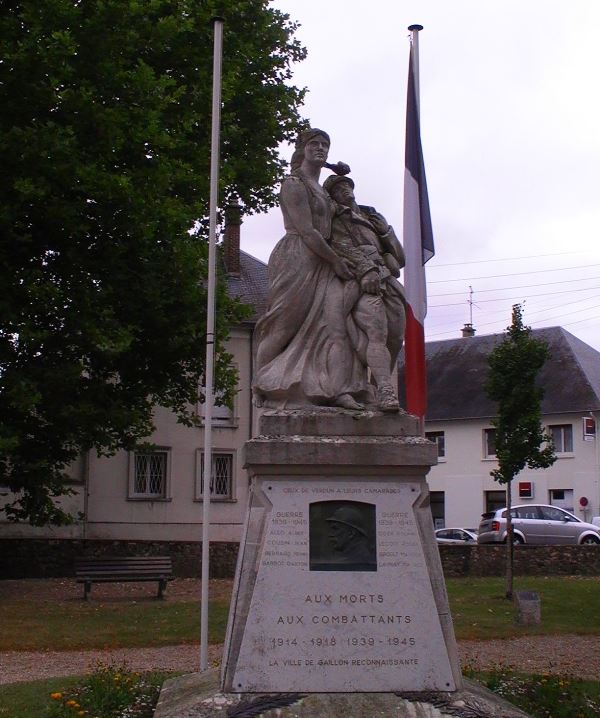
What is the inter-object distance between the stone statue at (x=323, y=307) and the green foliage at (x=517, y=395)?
42.0 feet

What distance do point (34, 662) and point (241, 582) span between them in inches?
292

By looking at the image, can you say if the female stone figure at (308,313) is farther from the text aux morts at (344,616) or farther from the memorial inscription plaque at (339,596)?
the text aux morts at (344,616)

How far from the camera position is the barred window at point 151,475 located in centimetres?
3259

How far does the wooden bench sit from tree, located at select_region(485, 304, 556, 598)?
22.5ft

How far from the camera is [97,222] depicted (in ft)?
57.0

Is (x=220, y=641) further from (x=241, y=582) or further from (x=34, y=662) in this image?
(x=241, y=582)

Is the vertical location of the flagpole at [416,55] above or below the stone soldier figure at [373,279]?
above

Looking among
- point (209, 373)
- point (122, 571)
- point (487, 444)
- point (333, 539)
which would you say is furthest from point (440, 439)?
point (333, 539)

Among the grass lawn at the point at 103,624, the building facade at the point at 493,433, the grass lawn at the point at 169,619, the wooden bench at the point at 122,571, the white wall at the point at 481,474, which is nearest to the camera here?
the grass lawn at the point at 103,624

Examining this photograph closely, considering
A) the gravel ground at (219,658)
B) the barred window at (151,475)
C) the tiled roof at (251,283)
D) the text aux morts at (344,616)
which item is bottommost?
the gravel ground at (219,658)

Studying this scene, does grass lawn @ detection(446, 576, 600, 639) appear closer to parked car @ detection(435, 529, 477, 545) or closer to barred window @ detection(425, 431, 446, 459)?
parked car @ detection(435, 529, 477, 545)

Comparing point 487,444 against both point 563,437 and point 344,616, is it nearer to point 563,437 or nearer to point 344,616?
point 563,437

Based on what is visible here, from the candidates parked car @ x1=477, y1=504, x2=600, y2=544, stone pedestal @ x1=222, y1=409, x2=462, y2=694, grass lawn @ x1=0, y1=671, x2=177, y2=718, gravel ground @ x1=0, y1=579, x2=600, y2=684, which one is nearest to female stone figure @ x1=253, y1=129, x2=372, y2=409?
stone pedestal @ x1=222, y1=409, x2=462, y2=694

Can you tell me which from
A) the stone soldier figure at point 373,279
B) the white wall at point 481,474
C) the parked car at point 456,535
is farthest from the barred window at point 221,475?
the stone soldier figure at point 373,279
